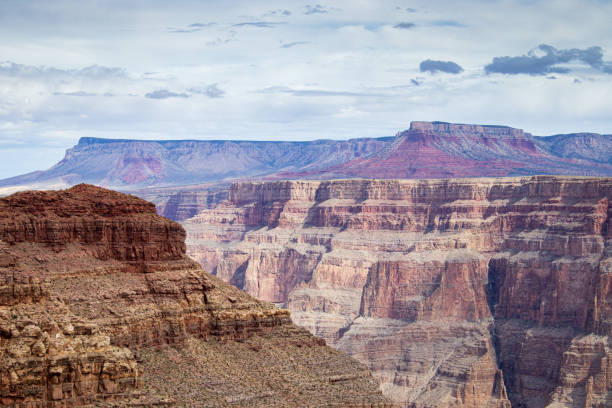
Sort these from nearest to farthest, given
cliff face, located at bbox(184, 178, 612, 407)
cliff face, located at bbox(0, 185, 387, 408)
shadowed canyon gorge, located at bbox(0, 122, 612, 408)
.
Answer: cliff face, located at bbox(0, 185, 387, 408), shadowed canyon gorge, located at bbox(0, 122, 612, 408), cliff face, located at bbox(184, 178, 612, 407)

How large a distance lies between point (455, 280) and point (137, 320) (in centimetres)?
8558

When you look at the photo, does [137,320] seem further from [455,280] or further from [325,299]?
[325,299]

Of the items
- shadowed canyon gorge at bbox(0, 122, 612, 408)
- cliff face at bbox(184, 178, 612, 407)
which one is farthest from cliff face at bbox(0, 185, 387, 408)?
cliff face at bbox(184, 178, 612, 407)

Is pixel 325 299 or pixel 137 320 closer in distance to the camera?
pixel 137 320

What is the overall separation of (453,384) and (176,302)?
64.5 metres

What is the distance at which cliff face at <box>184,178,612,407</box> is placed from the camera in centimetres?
13350

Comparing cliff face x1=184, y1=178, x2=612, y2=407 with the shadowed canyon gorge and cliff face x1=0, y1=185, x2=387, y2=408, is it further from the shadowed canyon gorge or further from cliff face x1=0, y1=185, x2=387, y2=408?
cliff face x1=0, y1=185, x2=387, y2=408

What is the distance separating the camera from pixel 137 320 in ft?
235

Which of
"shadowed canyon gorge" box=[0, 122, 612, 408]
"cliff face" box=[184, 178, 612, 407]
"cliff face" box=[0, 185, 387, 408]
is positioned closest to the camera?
"cliff face" box=[0, 185, 387, 408]

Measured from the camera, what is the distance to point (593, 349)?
419 ft

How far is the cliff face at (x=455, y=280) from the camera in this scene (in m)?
134

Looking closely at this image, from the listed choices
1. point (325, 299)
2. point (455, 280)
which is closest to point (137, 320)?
point (455, 280)

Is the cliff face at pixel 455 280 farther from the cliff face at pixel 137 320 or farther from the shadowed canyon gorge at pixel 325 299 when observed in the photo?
the cliff face at pixel 137 320

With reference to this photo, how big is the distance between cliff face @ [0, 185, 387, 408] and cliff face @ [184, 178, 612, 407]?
5318 cm
